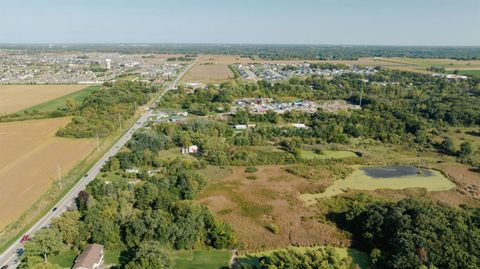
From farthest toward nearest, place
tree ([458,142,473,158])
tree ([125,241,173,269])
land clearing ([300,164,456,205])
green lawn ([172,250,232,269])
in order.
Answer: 1. tree ([458,142,473,158])
2. land clearing ([300,164,456,205])
3. green lawn ([172,250,232,269])
4. tree ([125,241,173,269])

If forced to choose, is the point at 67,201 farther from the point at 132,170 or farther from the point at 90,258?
the point at 90,258

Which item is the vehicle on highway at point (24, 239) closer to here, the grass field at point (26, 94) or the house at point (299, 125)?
the house at point (299, 125)

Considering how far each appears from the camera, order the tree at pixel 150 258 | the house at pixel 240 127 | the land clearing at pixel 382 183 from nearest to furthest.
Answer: the tree at pixel 150 258 → the land clearing at pixel 382 183 → the house at pixel 240 127

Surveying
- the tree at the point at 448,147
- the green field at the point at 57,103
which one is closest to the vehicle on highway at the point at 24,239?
the green field at the point at 57,103

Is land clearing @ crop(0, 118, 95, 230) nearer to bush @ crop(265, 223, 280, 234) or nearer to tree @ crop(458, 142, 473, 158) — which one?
bush @ crop(265, 223, 280, 234)

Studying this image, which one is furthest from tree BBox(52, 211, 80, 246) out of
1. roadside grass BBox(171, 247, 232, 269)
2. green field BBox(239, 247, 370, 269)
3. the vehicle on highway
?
green field BBox(239, 247, 370, 269)

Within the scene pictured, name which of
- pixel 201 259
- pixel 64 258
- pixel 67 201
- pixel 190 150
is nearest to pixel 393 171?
pixel 190 150

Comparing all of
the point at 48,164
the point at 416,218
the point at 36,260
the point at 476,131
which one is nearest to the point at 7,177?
the point at 48,164

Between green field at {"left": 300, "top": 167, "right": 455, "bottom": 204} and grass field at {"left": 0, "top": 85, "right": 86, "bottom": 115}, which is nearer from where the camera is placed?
green field at {"left": 300, "top": 167, "right": 455, "bottom": 204}
